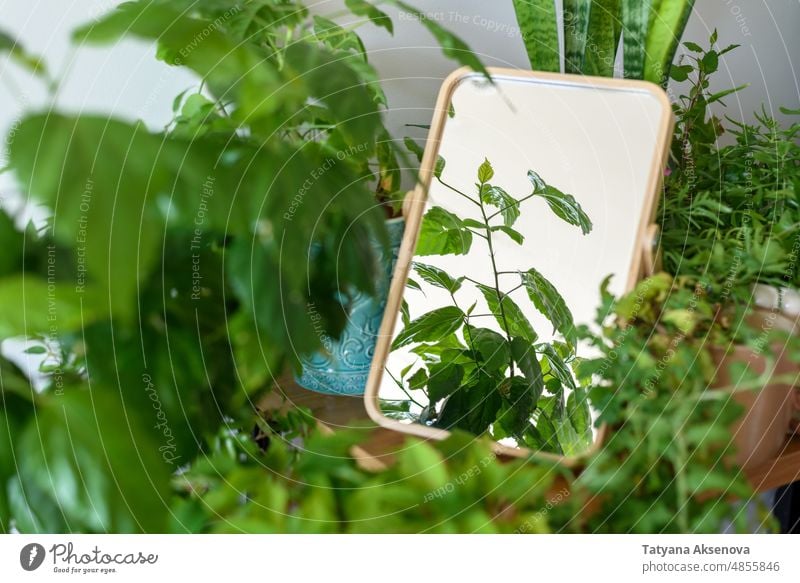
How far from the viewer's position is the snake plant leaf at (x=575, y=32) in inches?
19.3

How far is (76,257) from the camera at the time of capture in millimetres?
262

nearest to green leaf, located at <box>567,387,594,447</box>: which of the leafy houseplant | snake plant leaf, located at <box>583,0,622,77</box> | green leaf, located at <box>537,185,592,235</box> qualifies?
the leafy houseplant

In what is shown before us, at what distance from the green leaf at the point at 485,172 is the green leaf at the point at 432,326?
0.27 feet

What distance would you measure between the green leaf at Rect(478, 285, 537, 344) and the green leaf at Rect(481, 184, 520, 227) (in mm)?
44

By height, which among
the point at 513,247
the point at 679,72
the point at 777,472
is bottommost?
the point at 777,472

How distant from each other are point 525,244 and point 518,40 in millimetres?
153

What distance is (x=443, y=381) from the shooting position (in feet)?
1.48

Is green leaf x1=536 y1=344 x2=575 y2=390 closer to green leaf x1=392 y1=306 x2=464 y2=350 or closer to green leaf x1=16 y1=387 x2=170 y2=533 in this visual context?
green leaf x1=392 y1=306 x2=464 y2=350

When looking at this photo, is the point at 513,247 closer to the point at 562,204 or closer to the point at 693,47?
the point at 562,204

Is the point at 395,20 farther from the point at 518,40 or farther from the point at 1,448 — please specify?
the point at 1,448

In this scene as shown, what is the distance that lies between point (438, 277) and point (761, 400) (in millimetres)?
192

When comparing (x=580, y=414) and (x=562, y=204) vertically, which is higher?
(x=562, y=204)

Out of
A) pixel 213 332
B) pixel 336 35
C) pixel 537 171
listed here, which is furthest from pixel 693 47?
pixel 213 332
